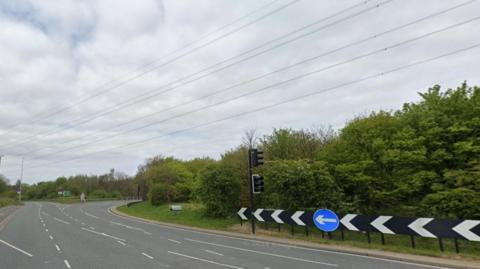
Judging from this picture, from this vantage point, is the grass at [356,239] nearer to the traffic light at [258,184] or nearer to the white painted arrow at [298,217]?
the white painted arrow at [298,217]

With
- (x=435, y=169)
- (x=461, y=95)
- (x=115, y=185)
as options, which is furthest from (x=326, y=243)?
(x=115, y=185)

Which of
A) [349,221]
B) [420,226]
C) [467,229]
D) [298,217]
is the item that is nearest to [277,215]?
[298,217]

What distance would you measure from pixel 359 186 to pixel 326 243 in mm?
9710

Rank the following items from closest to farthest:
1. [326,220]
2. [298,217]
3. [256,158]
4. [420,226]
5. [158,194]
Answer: [420,226]
[326,220]
[298,217]
[256,158]
[158,194]

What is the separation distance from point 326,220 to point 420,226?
17.3ft

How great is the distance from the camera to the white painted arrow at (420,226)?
653 inches

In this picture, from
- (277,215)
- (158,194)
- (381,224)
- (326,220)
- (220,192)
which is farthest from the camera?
(158,194)

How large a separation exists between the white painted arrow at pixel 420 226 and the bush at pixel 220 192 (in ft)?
58.2

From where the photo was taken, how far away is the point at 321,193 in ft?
80.5

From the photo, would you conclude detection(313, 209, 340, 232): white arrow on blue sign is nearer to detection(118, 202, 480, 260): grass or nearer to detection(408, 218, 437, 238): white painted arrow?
detection(118, 202, 480, 260): grass

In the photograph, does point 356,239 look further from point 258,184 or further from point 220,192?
point 220,192

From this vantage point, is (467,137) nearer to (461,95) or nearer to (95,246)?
(461,95)

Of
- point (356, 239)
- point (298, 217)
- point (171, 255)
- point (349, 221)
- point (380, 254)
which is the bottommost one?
point (356, 239)

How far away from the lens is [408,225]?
678 inches
